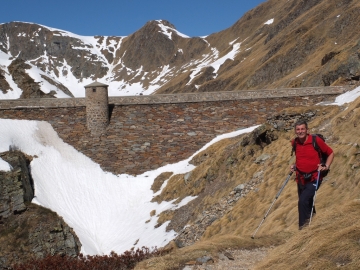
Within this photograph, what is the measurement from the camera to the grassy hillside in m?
6.84

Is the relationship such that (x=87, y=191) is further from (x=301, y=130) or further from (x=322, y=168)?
(x=322, y=168)

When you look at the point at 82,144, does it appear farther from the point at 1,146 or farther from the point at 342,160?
the point at 342,160

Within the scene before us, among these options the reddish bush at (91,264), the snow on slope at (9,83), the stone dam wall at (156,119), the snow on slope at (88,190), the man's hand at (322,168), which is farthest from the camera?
the snow on slope at (9,83)

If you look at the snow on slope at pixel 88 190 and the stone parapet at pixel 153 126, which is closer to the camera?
the snow on slope at pixel 88 190

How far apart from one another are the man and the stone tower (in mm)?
25830

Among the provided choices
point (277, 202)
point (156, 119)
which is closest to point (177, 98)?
point (156, 119)

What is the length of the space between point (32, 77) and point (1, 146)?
52.6m

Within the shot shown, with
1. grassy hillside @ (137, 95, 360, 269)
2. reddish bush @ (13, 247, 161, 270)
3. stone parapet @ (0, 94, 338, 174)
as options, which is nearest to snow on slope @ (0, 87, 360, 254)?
stone parapet @ (0, 94, 338, 174)

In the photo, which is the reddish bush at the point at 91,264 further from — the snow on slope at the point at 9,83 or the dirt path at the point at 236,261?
the snow on slope at the point at 9,83

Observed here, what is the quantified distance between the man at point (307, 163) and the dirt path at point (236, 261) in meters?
1.27

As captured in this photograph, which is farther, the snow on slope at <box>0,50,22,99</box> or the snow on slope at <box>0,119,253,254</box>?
the snow on slope at <box>0,50,22,99</box>

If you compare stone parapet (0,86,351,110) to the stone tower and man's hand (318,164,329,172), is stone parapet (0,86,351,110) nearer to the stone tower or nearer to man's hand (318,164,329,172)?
the stone tower

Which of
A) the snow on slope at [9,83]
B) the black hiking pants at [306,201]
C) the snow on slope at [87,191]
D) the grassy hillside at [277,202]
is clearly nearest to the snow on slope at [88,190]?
the snow on slope at [87,191]

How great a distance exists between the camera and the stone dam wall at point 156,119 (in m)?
33.5
